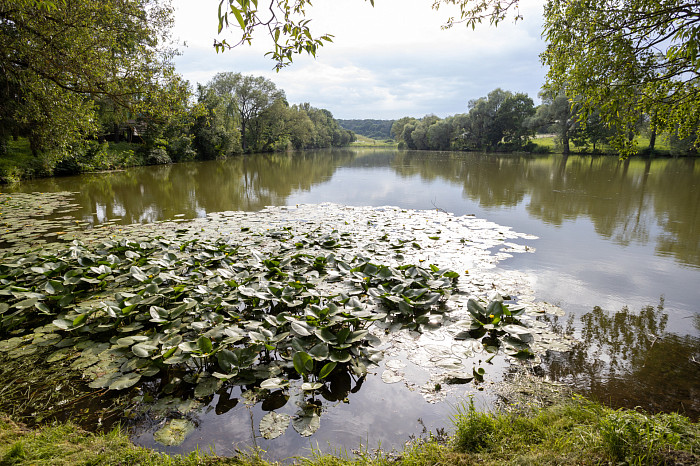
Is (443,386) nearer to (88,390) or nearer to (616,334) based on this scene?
(616,334)

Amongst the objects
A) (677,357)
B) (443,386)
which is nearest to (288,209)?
(443,386)

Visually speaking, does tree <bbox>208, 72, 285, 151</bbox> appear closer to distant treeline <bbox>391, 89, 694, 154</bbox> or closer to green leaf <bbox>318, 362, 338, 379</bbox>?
distant treeline <bbox>391, 89, 694, 154</bbox>

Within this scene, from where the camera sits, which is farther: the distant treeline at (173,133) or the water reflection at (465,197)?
the distant treeline at (173,133)

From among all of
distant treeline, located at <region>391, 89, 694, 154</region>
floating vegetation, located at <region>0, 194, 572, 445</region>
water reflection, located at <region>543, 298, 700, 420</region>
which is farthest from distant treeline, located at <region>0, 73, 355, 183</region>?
distant treeline, located at <region>391, 89, 694, 154</region>

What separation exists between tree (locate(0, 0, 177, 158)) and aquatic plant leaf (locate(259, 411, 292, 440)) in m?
10.1

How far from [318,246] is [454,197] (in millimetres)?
9322

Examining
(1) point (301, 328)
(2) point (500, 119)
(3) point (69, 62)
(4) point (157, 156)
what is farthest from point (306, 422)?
(2) point (500, 119)

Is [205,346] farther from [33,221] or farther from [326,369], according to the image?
[33,221]

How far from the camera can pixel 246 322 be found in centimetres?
398

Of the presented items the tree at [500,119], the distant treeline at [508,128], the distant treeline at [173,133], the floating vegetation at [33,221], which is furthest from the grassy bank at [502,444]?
the tree at [500,119]

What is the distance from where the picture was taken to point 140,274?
4.75m

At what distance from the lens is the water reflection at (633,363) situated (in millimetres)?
3045

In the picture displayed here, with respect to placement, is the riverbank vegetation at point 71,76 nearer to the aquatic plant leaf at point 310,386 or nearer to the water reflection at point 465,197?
the water reflection at point 465,197

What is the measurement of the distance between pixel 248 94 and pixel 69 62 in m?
51.9
